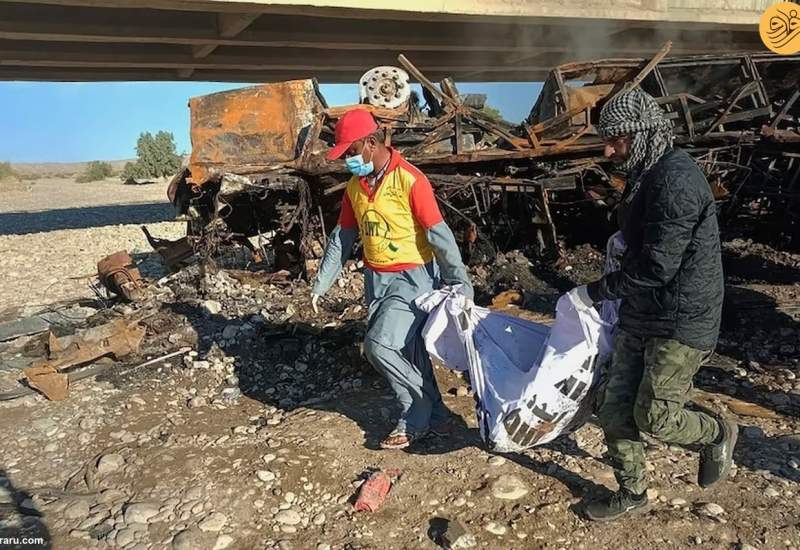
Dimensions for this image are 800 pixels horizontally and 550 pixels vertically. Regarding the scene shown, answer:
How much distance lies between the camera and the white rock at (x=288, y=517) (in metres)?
2.99

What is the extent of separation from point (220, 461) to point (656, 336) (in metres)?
2.28

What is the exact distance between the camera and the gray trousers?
3.39m

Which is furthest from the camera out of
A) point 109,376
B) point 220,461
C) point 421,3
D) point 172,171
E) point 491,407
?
point 172,171

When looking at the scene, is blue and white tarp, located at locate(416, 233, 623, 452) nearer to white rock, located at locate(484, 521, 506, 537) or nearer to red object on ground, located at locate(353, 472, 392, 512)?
white rock, located at locate(484, 521, 506, 537)

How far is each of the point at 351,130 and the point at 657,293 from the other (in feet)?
5.09

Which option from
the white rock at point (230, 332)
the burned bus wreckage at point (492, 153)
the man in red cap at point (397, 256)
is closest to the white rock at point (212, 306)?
the white rock at point (230, 332)

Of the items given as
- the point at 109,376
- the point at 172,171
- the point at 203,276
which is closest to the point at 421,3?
the point at 203,276

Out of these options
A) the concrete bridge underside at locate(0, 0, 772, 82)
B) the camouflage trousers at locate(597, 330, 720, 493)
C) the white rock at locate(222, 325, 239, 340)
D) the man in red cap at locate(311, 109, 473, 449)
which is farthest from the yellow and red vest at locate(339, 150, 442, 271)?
the concrete bridge underside at locate(0, 0, 772, 82)

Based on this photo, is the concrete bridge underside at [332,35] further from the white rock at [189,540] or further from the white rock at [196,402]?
the white rock at [189,540]

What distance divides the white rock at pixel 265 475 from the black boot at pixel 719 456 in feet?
6.49

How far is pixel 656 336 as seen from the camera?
2.58 meters

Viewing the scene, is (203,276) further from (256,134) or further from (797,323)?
(797,323)

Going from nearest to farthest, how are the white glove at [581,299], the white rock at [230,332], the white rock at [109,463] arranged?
the white glove at [581,299], the white rock at [109,463], the white rock at [230,332]

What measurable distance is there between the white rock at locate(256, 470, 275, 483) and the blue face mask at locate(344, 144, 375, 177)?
1.54m
